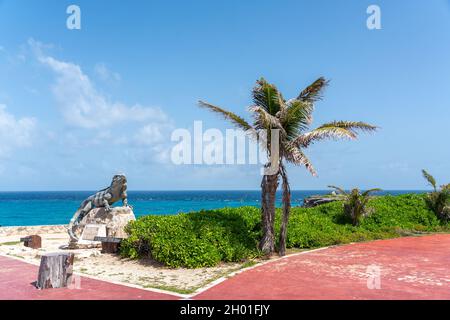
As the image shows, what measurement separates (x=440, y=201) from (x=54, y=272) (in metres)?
20.2

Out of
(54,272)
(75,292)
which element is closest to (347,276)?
(75,292)

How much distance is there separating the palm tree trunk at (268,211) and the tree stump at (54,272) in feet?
21.1

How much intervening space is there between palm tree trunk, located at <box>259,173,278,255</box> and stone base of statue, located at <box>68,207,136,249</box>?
576cm

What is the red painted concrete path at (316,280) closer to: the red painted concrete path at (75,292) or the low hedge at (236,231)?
the red painted concrete path at (75,292)

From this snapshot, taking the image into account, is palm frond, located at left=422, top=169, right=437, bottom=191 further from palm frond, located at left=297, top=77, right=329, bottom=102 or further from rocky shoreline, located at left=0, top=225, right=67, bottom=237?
rocky shoreline, located at left=0, top=225, right=67, bottom=237

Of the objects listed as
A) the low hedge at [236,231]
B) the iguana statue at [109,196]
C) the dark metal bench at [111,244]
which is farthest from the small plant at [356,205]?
the dark metal bench at [111,244]

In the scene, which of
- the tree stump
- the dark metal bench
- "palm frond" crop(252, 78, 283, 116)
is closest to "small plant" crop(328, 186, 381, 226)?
"palm frond" crop(252, 78, 283, 116)

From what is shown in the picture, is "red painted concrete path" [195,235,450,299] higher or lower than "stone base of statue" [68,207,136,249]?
lower

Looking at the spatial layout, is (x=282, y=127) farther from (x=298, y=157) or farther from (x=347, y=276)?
(x=347, y=276)

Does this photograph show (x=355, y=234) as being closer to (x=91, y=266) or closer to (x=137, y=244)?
Answer: (x=137, y=244)

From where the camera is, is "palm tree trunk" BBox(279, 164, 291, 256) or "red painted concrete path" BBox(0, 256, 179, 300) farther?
"palm tree trunk" BBox(279, 164, 291, 256)

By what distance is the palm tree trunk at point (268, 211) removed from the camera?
1265 centimetres

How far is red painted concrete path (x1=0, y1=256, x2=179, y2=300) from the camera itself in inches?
314

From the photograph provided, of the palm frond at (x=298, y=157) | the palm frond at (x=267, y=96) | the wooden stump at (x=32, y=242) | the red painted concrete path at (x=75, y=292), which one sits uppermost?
the palm frond at (x=267, y=96)
